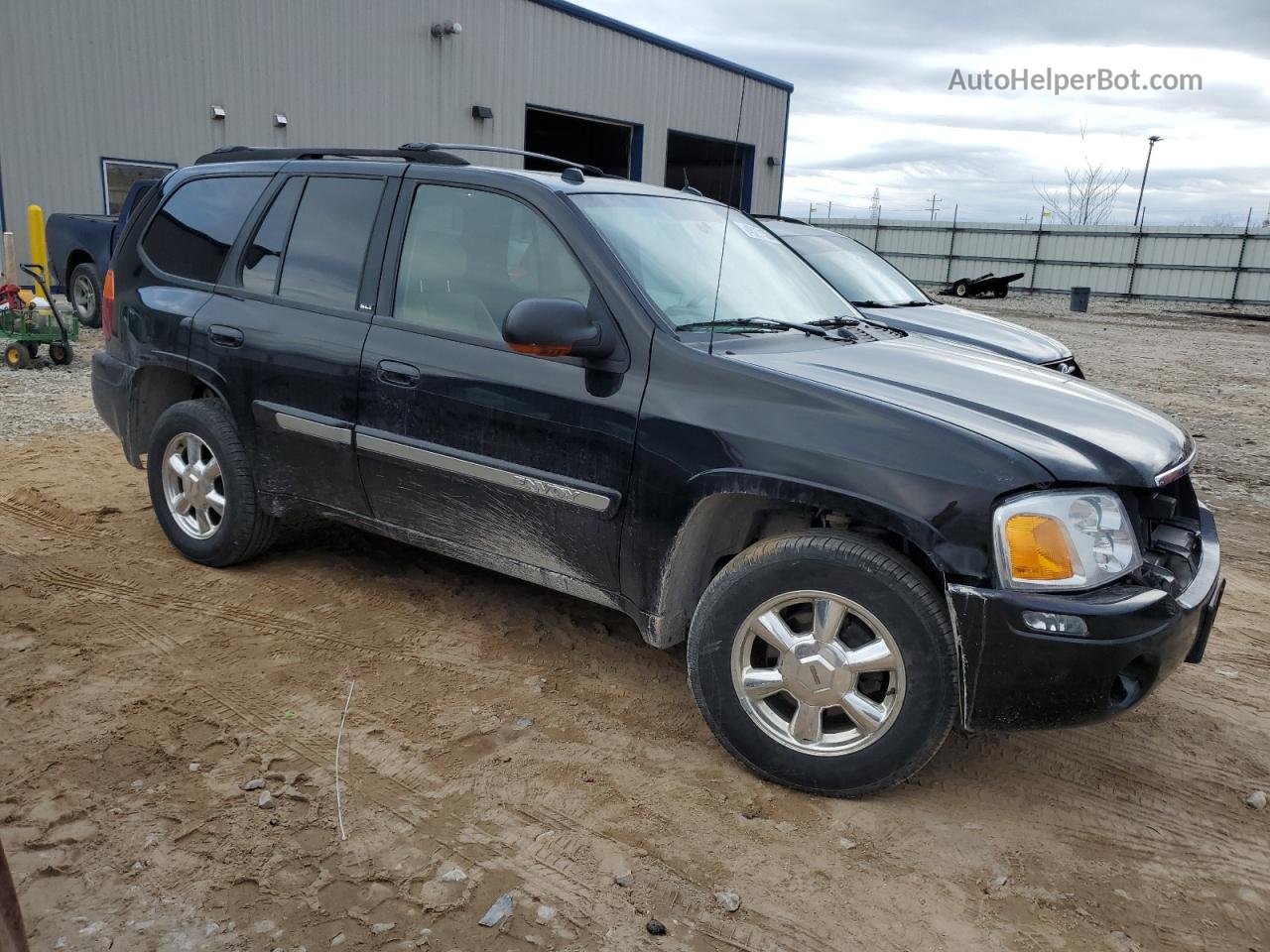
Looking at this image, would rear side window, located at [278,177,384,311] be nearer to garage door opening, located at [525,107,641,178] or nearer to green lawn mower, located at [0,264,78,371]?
green lawn mower, located at [0,264,78,371]

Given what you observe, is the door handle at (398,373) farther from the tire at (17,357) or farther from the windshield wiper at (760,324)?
the tire at (17,357)

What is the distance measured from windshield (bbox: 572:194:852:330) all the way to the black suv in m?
0.02

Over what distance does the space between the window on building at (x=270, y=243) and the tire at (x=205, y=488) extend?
0.60 metres

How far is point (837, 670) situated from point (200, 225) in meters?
3.55

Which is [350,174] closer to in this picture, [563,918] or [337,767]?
[337,767]

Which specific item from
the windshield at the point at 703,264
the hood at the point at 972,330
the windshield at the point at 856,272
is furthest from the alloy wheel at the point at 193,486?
the windshield at the point at 856,272

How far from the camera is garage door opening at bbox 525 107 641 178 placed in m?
23.4

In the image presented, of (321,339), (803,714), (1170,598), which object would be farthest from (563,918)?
(321,339)

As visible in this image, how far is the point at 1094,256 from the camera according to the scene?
31.6m

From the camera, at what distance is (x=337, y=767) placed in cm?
309

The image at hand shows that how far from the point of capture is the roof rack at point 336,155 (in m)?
3.97

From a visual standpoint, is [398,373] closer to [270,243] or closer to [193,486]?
[270,243]

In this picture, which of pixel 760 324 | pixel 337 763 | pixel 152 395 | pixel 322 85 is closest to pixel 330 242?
pixel 152 395

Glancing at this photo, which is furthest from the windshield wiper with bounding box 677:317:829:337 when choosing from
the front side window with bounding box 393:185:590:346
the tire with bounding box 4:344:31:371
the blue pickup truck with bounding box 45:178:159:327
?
the blue pickup truck with bounding box 45:178:159:327
